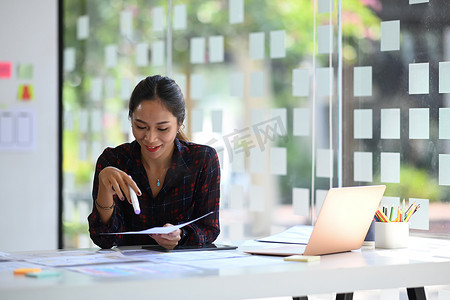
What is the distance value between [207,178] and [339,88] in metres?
0.92

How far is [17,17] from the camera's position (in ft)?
13.6

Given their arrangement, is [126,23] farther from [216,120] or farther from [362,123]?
[362,123]

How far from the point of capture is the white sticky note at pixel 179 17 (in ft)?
12.2

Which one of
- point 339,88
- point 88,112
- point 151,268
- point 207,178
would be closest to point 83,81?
point 88,112

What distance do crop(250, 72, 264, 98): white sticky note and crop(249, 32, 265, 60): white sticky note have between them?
0.27ft

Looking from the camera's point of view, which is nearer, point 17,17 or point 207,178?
point 207,178

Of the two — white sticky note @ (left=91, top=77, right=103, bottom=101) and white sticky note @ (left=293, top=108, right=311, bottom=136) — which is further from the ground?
white sticky note @ (left=91, top=77, right=103, bottom=101)

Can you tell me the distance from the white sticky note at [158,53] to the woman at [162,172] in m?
1.55

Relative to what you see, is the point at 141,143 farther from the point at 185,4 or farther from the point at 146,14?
the point at 146,14

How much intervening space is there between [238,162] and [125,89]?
1.11 metres

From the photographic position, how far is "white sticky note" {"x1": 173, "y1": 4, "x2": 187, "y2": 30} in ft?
12.2

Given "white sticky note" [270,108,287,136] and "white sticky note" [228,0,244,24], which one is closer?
"white sticky note" [270,108,287,136]

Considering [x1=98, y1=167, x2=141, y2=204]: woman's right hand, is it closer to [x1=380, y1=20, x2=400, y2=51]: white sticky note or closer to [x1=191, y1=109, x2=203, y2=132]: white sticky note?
[x1=380, y1=20, x2=400, y2=51]: white sticky note

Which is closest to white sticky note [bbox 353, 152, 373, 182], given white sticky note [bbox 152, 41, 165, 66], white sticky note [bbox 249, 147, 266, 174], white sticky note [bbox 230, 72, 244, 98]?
Result: white sticky note [bbox 249, 147, 266, 174]
